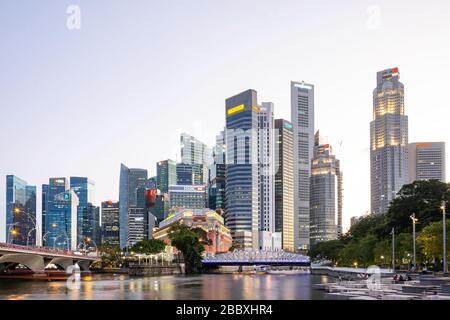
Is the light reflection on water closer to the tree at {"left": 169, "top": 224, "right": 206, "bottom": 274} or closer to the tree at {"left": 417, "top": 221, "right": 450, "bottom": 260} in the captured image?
the tree at {"left": 417, "top": 221, "right": 450, "bottom": 260}

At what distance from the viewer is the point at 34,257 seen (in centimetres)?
12925

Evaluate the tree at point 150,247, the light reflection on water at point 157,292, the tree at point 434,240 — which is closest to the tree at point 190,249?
the tree at point 150,247

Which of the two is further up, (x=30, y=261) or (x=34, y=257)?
(x=34, y=257)

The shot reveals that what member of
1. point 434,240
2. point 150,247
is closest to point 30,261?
point 150,247

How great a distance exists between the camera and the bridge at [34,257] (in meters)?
105

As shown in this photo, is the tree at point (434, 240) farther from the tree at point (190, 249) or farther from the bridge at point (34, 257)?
the tree at point (190, 249)

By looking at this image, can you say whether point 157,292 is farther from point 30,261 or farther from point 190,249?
point 190,249

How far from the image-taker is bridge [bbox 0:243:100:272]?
105 m

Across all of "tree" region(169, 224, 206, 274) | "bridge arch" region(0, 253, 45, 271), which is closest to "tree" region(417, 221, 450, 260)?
"bridge arch" region(0, 253, 45, 271)

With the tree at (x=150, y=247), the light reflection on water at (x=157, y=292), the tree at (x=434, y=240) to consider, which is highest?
the tree at (x=434, y=240)

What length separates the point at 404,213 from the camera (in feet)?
380

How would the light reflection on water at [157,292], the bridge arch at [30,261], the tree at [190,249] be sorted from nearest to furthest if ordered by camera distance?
the light reflection on water at [157,292] < the bridge arch at [30,261] < the tree at [190,249]
